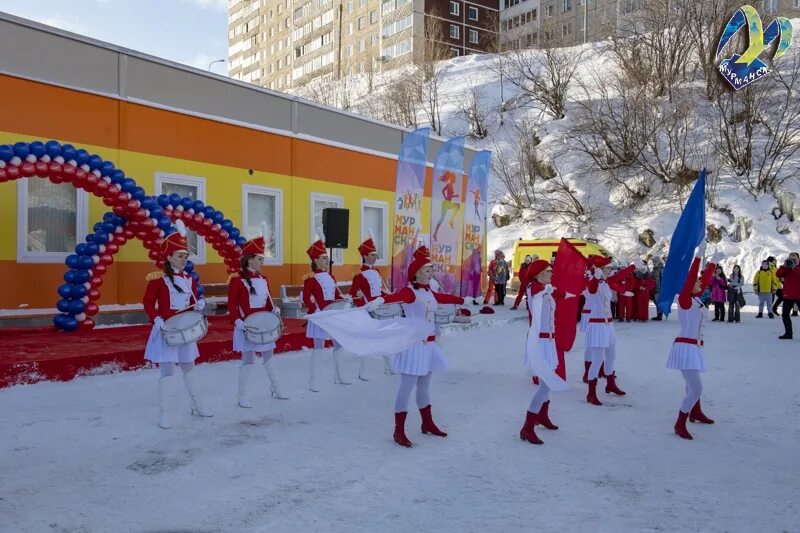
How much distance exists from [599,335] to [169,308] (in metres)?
5.26

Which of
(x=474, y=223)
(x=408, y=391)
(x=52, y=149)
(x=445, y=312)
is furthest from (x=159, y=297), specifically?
(x=474, y=223)

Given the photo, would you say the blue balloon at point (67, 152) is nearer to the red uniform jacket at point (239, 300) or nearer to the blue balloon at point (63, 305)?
the blue balloon at point (63, 305)

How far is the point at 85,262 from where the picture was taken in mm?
11570

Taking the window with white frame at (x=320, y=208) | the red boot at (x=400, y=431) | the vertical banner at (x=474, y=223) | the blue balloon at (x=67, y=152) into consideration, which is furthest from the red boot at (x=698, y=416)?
the window with white frame at (x=320, y=208)

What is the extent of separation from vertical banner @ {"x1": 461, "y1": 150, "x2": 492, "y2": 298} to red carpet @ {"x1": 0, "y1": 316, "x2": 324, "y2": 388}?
5.38 metres

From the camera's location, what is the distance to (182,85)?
47.6 ft

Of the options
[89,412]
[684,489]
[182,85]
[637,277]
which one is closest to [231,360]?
[89,412]

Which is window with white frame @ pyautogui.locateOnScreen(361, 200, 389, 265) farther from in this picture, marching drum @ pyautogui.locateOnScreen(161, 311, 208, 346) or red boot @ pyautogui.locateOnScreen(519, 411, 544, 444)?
red boot @ pyautogui.locateOnScreen(519, 411, 544, 444)

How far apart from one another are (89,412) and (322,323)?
291 cm

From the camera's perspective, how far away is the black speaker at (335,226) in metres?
13.9

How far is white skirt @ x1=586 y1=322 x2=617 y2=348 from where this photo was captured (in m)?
8.38

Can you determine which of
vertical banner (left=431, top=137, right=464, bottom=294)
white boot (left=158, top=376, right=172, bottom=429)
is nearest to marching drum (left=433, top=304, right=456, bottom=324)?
white boot (left=158, top=376, right=172, bottom=429)

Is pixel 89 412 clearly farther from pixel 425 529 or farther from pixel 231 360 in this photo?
pixel 425 529

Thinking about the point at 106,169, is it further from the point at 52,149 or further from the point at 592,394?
the point at 592,394
